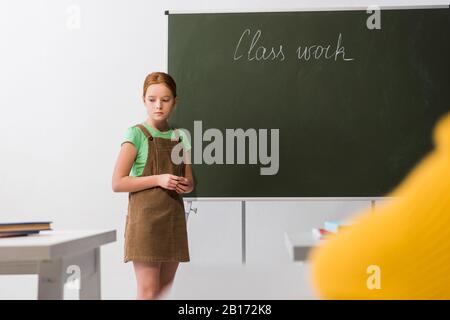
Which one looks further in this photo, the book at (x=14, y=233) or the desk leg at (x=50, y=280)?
the book at (x=14, y=233)

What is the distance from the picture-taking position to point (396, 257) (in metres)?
1.15

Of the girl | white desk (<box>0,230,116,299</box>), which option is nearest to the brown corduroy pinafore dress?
the girl

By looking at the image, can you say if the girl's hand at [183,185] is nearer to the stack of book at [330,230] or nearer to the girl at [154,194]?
the girl at [154,194]

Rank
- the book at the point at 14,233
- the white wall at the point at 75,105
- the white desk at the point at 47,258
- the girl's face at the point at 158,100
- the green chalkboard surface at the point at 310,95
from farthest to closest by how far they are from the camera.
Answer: the white wall at the point at 75,105
the green chalkboard surface at the point at 310,95
the girl's face at the point at 158,100
the book at the point at 14,233
the white desk at the point at 47,258

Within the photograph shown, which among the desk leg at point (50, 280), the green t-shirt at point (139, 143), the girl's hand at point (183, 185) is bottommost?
the desk leg at point (50, 280)

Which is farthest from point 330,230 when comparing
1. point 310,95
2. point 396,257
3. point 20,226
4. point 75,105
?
point 75,105

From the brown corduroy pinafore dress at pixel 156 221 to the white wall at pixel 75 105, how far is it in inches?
35.9

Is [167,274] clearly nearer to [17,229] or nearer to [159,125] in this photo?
[159,125]

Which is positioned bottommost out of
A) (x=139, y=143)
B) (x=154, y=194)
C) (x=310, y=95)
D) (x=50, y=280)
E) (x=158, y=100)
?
(x=50, y=280)

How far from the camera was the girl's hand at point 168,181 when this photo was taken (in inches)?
62.7

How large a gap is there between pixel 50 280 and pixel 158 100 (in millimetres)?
925

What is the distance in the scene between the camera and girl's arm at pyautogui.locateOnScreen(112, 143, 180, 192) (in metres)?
1.60

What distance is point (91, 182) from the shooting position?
8.43 ft

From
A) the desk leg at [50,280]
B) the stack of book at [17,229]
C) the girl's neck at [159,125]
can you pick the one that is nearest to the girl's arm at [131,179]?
the girl's neck at [159,125]
